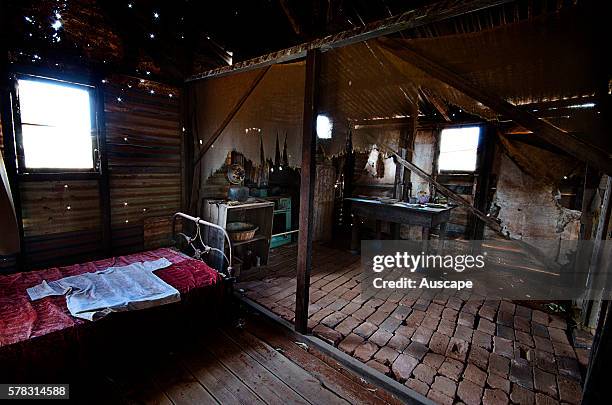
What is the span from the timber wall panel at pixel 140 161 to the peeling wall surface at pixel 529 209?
7881mm

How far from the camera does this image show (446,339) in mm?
3953

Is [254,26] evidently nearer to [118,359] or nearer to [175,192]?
[175,192]

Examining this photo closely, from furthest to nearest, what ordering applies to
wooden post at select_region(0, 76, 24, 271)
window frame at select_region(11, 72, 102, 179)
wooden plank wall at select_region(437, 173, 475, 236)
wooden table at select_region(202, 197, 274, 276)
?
wooden plank wall at select_region(437, 173, 475, 236) → wooden table at select_region(202, 197, 274, 276) → window frame at select_region(11, 72, 102, 179) → wooden post at select_region(0, 76, 24, 271)

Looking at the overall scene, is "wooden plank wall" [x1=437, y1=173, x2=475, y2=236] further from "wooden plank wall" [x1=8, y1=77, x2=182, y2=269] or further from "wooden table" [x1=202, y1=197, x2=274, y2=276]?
"wooden plank wall" [x1=8, y1=77, x2=182, y2=269]

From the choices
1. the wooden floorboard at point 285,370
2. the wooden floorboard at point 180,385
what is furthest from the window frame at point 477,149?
the wooden floorboard at point 180,385

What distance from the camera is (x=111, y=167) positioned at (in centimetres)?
469

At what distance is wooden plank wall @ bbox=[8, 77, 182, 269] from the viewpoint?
4141 mm

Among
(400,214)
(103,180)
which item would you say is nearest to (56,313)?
(103,180)

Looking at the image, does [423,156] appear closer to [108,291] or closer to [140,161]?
[140,161]

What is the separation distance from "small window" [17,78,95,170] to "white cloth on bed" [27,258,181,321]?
6.09 feet

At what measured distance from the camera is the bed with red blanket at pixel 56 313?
99.6 inches

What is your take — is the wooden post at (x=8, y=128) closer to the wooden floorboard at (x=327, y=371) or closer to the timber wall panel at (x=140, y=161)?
the timber wall panel at (x=140, y=161)

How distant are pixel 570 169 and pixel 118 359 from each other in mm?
8730

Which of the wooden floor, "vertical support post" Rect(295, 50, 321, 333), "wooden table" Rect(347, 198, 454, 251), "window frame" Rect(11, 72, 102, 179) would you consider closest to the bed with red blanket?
the wooden floor
